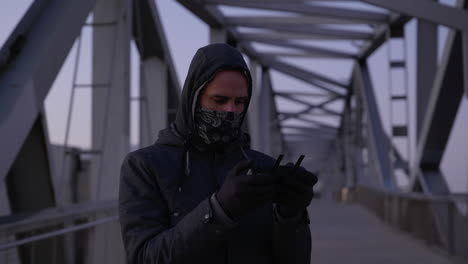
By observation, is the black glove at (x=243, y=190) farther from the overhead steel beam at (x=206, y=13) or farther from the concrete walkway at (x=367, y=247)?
the overhead steel beam at (x=206, y=13)

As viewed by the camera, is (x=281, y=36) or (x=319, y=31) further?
(x=281, y=36)

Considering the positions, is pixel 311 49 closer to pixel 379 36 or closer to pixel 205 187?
pixel 379 36

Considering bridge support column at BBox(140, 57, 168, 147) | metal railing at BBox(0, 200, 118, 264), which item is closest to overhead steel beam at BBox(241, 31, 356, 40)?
bridge support column at BBox(140, 57, 168, 147)

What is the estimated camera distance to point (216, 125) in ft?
6.47

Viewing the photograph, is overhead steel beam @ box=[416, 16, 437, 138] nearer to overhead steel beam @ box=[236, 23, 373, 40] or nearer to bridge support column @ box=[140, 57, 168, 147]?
overhead steel beam @ box=[236, 23, 373, 40]

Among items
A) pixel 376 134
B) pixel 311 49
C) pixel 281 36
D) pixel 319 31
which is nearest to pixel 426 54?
pixel 319 31

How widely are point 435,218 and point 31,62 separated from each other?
19.0ft

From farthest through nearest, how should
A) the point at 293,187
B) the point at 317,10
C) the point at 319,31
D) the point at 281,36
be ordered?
the point at 281,36 → the point at 319,31 → the point at 317,10 → the point at 293,187

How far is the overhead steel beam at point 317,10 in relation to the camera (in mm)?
12492

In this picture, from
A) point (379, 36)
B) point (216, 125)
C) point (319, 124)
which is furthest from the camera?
point (319, 124)

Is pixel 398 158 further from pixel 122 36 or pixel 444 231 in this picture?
pixel 122 36

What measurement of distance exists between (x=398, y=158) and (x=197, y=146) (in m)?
15.8

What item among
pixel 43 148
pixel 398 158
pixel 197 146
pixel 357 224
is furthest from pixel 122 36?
pixel 398 158

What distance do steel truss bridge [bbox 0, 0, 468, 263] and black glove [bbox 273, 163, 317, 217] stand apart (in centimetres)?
199
